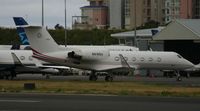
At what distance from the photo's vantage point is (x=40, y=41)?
48875mm

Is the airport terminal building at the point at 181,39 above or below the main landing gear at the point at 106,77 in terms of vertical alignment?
above

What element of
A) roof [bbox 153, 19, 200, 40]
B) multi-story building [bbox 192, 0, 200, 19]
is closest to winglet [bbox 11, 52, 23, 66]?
roof [bbox 153, 19, 200, 40]

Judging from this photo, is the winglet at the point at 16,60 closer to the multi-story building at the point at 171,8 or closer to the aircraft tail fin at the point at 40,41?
the aircraft tail fin at the point at 40,41

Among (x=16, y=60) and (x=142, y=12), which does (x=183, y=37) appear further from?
(x=142, y=12)

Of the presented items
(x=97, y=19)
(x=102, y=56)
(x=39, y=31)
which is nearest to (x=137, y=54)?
(x=102, y=56)

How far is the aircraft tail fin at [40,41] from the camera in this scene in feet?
159

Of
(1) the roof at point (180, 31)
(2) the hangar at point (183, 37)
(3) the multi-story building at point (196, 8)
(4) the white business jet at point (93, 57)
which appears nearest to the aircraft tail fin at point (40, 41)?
(4) the white business jet at point (93, 57)

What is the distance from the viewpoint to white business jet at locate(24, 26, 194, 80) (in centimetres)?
4812

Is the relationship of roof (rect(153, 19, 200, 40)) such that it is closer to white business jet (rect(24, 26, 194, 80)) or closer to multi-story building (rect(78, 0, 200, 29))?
white business jet (rect(24, 26, 194, 80))

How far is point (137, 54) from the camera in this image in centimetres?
5119

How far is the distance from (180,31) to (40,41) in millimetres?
24190

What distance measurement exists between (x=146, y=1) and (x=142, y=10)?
13.3 feet

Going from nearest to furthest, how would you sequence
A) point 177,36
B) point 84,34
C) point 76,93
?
point 76,93, point 177,36, point 84,34

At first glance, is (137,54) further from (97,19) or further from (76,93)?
(97,19)
